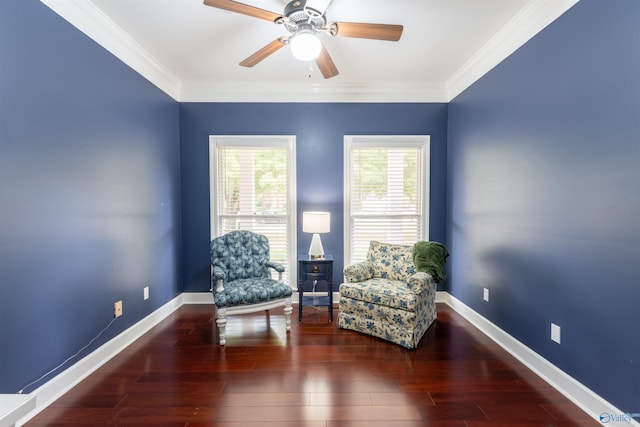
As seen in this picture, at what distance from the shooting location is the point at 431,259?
2953mm

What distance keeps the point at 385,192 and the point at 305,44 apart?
226 cm

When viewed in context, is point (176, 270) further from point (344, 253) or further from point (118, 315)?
point (344, 253)

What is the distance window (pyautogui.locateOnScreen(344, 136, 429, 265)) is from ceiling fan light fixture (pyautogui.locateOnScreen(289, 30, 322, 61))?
182 centimetres

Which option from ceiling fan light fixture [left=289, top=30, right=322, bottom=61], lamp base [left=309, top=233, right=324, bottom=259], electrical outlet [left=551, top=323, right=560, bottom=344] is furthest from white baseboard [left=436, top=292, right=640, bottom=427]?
ceiling fan light fixture [left=289, top=30, right=322, bottom=61]

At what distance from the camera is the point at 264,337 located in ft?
9.20

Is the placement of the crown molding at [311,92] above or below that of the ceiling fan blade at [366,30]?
above

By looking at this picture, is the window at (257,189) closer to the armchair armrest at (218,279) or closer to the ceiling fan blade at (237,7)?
the armchair armrest at (218,279)

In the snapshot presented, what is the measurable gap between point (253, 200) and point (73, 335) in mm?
2172

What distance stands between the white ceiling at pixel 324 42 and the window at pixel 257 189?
606 millimetres

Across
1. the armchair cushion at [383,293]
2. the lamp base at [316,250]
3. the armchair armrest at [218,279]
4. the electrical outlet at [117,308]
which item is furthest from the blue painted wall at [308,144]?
the electrical outlet at [117,308]

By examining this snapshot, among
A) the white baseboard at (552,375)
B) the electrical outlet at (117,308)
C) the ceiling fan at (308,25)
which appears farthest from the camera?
the electrical outlet at (117,308)

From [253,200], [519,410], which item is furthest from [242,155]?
[519,410]

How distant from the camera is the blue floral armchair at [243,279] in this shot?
107 inches

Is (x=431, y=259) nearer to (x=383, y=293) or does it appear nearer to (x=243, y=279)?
(x=383, y=293)
